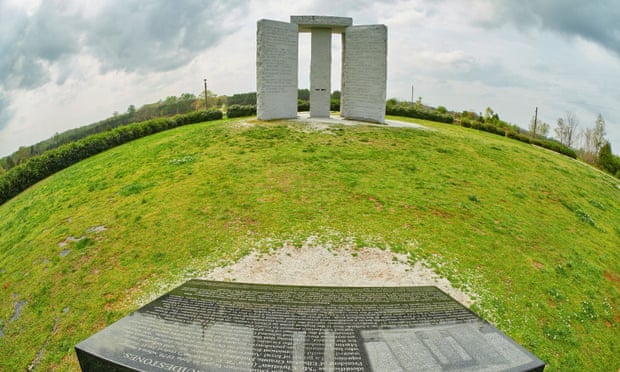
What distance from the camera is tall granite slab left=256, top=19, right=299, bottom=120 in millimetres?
18234

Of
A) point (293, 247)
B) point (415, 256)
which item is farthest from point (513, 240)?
point (293, 247)

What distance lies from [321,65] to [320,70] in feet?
0.89

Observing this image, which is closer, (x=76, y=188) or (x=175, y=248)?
(x=175, y=248)

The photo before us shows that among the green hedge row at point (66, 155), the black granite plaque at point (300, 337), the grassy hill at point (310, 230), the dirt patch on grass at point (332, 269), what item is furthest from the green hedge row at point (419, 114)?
the black granite plaque at point (300, 337)

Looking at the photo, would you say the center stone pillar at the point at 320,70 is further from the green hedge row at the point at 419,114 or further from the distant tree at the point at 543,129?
the distant tree at the point at 543,129

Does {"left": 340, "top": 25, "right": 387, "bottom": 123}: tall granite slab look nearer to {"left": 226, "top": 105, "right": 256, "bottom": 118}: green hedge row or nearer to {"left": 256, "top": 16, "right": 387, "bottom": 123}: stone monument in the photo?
{"left": 256, "top": 16, "right": 387, "bottom": 123}: stone monument

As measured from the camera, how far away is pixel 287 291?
475 centimetres

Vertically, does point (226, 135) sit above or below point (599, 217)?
above

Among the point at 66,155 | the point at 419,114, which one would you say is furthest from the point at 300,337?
the point at 419,114

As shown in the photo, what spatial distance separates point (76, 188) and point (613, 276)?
16243 millimetres

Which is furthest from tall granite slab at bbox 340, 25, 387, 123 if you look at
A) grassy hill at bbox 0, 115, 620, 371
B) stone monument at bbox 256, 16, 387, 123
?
grassy hill at bbox 0, 115, 620, 371

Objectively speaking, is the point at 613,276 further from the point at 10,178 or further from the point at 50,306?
the point at 10,178

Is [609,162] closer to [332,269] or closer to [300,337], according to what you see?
[332,269]

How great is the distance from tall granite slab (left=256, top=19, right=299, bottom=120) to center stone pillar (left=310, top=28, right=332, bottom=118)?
1.29m
